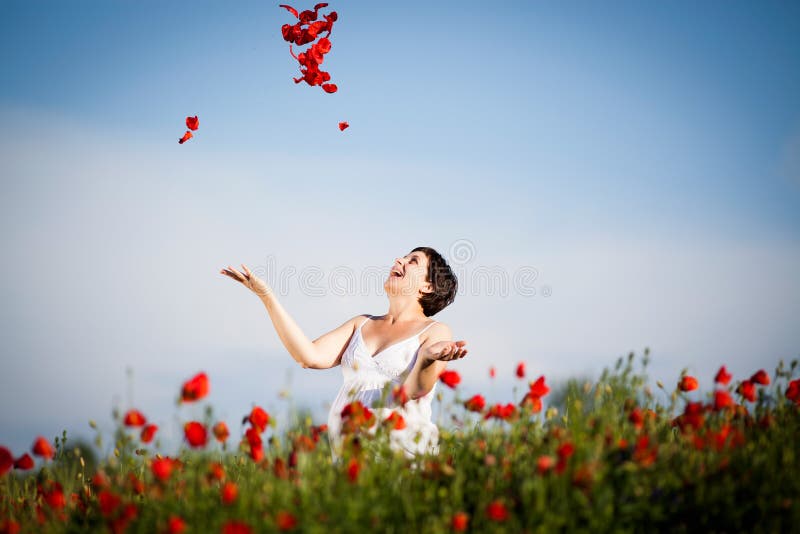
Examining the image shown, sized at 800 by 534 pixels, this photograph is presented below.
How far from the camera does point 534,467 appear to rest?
4215mm

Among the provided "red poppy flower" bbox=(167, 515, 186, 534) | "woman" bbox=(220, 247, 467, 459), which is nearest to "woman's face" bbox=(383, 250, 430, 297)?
"woman" bbox=(220, 247, 467, 459)

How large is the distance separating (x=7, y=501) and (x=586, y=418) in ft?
14.0

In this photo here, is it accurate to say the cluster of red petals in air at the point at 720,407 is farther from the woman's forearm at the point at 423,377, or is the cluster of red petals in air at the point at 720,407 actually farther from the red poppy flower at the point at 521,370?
the woman's forearm at the point at 423,377

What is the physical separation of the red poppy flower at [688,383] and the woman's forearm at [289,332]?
120 inches

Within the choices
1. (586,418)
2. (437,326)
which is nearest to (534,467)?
(586,418)

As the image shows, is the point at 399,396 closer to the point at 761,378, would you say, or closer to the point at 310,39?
the point at 761,378

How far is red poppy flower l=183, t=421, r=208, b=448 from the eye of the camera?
3565 millimetres

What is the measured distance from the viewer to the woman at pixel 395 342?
5648mm

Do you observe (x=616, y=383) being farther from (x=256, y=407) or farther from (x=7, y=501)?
(x=7, y=501)

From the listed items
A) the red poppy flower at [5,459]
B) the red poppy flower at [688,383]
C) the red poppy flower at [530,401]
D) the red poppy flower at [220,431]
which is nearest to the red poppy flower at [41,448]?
the red poppy flower at [5,459]

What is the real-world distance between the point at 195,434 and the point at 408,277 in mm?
3150

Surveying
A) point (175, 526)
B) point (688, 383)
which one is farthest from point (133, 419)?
point (688, 383)

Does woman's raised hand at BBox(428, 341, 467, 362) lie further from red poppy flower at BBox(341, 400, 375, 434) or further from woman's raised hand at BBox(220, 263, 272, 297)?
woman's raised hand at BBox(220, 263, 272, 297)

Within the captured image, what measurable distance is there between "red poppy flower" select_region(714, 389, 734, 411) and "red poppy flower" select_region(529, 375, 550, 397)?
0.99 meters
